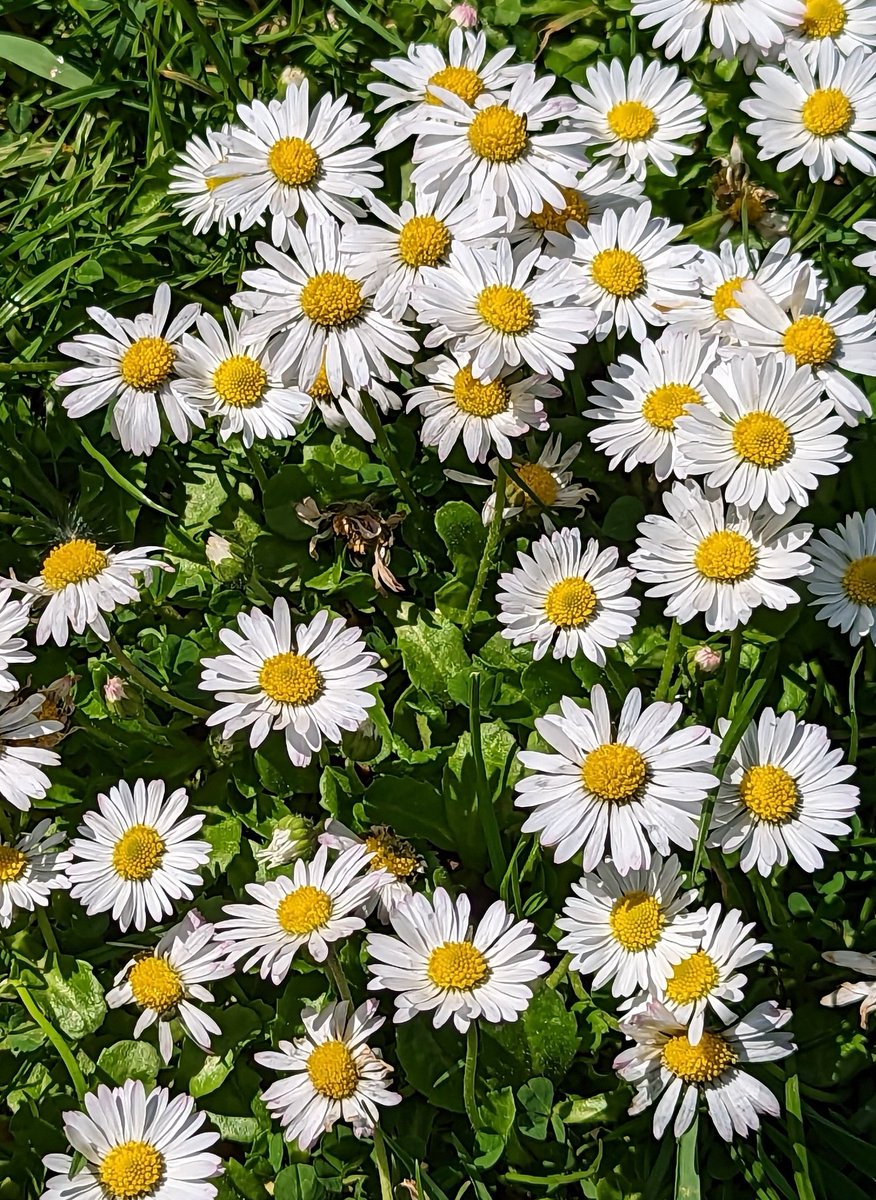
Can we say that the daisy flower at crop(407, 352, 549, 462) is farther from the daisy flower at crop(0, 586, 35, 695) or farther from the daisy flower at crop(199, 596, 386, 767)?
the daisy flower at crop(0, 586, 35, 695)

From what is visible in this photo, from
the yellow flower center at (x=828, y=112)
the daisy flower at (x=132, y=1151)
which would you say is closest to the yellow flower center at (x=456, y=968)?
the daisy flower at (x=132, y=1151)

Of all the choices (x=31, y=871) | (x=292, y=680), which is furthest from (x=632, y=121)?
(x=31, y=871)

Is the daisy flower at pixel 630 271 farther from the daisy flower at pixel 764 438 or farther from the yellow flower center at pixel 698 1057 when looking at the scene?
the yellow flower center at pixel 698 1057

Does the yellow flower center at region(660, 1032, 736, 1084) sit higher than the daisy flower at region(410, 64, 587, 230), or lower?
lower

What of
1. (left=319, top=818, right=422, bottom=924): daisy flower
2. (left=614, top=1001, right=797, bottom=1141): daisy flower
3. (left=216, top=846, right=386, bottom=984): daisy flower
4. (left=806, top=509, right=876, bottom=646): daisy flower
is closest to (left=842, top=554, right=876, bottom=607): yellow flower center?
(left=806, top=509, right=876, bottom=646): daisy flower

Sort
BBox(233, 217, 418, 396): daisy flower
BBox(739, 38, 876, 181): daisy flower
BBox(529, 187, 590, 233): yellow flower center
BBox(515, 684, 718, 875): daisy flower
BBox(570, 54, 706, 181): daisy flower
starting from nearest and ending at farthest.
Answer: BBox(515, 684, 718, 875): daisy flower → BBox(233, 217, 418, 396): daisy flower → BBox(529, 187, 590, 233): yellow flower center → BBox(739, 38, 876, 181): daisy flower → BBox(570, 54, 706, 181): daisy flower

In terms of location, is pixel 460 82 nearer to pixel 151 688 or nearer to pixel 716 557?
pixel 716 557

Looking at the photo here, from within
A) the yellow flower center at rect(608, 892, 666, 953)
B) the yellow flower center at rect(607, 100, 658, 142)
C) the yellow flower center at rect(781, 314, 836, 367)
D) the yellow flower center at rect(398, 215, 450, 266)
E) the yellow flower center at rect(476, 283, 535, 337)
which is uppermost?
the yellow flower center at rect(607, 100, 658, 142)
